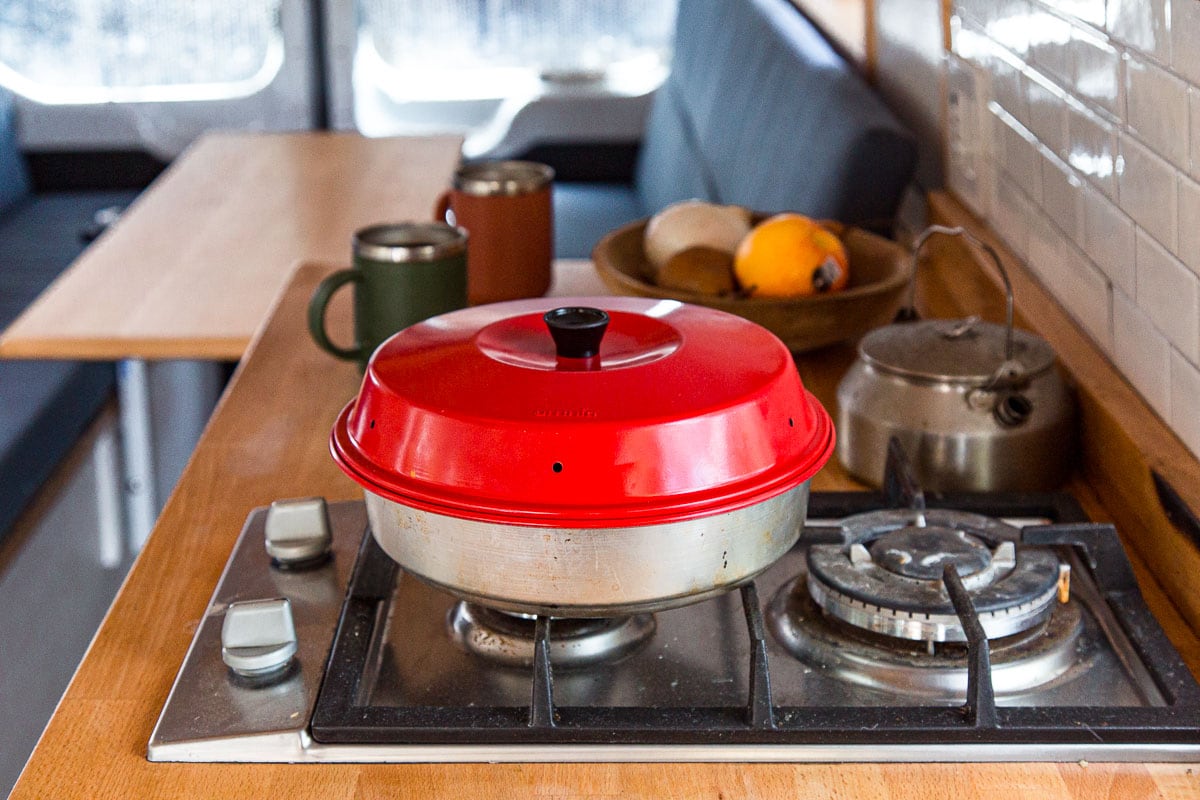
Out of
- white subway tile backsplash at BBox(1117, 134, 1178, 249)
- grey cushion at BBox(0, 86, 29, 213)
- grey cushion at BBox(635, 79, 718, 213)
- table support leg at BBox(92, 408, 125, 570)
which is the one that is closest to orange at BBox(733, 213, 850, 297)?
white subway tile backsplash at BBox(1117, 134, 1178, 249)

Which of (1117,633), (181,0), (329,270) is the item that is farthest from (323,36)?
(1117,633)

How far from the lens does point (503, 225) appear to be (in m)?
1.40

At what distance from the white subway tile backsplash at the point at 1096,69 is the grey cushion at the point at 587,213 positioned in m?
1.89

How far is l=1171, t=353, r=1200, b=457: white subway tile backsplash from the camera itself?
0.81 m

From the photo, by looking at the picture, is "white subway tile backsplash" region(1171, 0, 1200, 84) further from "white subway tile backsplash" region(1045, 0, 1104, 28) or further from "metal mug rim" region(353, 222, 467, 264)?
"metal mug rim" region(353, 222, 467, 264)

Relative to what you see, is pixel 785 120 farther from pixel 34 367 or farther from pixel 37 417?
pixel 34 367

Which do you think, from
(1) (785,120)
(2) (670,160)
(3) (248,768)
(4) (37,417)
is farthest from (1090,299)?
(2) (670,160)

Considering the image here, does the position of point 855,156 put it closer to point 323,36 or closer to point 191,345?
point 191,345

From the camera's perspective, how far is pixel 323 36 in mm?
4082

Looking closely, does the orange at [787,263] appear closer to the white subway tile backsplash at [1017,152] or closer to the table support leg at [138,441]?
the white subway tile backsplash at [1017,152]

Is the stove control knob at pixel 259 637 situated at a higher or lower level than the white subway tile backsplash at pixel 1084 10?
lower

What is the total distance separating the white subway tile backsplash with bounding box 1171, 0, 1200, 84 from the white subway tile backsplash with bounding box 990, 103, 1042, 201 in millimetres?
359

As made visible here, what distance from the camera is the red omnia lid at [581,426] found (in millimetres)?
605

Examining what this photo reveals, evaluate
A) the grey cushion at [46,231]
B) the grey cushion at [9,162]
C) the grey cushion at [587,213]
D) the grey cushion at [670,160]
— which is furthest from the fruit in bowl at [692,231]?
the grey cushion at [9,162]
